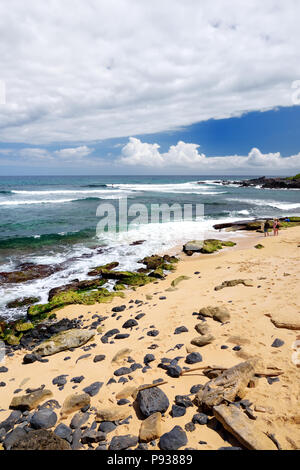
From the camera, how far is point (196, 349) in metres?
5.47

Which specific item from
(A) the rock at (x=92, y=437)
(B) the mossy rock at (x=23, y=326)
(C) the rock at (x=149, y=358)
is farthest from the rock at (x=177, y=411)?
(B) the mossy rock at (x=23, y=326)

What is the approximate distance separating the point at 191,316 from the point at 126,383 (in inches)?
110

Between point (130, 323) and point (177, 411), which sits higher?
point (177, 411)

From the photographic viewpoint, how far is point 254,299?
7398mm

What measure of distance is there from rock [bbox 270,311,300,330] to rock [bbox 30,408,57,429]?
5.06m

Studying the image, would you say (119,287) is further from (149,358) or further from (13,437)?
(13,437)

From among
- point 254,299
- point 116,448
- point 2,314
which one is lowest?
point 2,314

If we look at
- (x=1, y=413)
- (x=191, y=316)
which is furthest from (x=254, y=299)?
(x=1, y=413)

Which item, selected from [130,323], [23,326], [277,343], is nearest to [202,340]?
[277,343]

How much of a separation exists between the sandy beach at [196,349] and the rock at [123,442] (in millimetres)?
130

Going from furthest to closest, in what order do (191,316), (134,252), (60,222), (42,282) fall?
(60,222), (134,252), (42,282), (191,316)

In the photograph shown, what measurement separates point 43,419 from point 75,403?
1.79ft

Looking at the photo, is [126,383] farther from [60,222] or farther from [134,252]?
[60,222]
